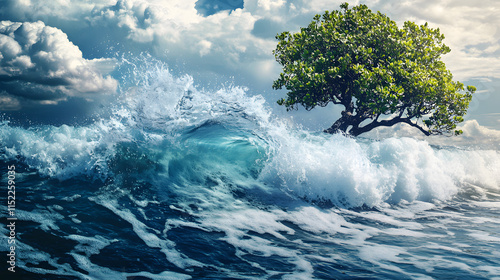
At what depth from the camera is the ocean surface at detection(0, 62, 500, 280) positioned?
4.05m

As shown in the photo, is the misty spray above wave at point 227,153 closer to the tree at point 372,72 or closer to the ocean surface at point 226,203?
the ocean surface at point 226,203

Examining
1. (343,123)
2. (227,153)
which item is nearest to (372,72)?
(343,123)

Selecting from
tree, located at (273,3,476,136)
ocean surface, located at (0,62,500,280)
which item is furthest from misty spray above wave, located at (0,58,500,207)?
tree, located at (273,3,476,136)

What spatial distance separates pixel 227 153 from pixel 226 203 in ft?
13.4

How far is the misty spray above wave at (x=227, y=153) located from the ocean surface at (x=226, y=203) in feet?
0.14

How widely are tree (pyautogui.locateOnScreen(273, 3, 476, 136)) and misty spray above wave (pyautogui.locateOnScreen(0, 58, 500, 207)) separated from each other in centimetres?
439

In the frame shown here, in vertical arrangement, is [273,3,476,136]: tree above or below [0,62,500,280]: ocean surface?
above

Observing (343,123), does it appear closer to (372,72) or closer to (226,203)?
(372,72)

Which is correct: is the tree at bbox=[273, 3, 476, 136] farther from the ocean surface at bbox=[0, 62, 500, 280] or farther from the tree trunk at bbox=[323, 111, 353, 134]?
the ocean surface at bbox=[0, 62, 500, 280]

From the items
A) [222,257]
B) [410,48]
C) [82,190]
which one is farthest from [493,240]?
[410,48]

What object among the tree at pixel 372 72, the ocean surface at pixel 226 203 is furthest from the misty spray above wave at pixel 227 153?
the tree at pixel 372 72

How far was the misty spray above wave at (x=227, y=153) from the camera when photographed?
7.98 meters

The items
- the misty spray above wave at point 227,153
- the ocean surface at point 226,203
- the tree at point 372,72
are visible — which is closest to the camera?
the ocean surface at point 226,203

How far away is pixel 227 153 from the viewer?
1092cm
